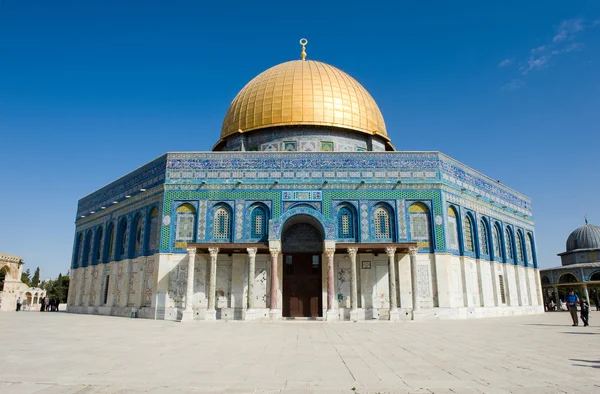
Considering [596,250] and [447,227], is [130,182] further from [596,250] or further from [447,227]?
[596,250]

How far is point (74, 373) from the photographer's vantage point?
5.82m

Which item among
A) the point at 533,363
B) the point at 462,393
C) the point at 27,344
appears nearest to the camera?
the point at 462,393

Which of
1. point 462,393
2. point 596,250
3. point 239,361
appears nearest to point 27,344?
point 239,361

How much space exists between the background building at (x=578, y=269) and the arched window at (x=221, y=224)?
30.8 meters

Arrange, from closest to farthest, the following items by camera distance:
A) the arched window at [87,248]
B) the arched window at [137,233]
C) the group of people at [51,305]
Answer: the arched window at [137,233] < the arched window at [87,248] < the group of people at [51,305]

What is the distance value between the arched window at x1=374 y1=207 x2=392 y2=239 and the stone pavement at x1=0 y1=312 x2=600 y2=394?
32.1ft

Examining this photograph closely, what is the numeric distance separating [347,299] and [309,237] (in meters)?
3.40

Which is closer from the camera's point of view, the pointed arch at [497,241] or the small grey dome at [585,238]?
the pointed arch at [497,241]

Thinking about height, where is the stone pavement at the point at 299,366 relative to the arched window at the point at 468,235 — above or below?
below

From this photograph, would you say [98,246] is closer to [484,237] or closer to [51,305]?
[51,305]

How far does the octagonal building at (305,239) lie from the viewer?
18.7 m

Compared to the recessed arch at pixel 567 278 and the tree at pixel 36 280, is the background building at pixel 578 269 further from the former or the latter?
the tree at pixel 36 280

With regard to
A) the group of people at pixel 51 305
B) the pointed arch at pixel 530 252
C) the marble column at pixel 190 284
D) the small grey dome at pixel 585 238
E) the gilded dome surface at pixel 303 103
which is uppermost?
the gilded dome surface at pixel 303 103

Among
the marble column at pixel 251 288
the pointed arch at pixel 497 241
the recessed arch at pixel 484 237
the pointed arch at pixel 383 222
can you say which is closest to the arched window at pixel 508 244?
the pointed arch at pixel 497 241
